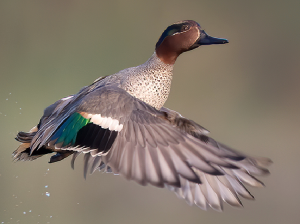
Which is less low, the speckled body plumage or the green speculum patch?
the speckled body plumage

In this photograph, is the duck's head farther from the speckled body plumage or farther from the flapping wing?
the flapping wing

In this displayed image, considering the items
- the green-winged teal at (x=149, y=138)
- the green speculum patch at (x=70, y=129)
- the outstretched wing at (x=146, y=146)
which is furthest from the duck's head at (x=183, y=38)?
the green speculum patch at (x=70, y=129)

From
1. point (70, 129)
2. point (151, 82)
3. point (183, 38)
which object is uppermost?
point (183, 38)

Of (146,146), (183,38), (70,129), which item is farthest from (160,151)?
(183,38)

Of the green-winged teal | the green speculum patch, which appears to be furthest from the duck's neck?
the green speculum patch

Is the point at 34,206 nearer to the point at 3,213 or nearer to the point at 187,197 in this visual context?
the point at 3,213

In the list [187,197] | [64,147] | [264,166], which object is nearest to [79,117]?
[64,147]

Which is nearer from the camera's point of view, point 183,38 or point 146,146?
point 146,146

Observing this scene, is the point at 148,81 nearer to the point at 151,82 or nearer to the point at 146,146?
the point at 151,82
